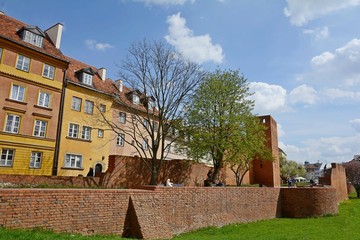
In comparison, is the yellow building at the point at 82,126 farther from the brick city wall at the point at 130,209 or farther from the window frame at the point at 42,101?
the brick city wall at the point at 130,209

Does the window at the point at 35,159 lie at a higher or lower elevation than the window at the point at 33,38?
lower

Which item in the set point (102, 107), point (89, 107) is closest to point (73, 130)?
point (89, 107)

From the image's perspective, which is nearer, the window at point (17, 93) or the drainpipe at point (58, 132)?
the window at point (17, 93)

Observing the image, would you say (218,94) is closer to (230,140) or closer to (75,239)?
(230,140)

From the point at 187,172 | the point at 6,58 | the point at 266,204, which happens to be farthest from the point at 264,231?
the point at 6,58

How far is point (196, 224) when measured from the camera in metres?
14.5

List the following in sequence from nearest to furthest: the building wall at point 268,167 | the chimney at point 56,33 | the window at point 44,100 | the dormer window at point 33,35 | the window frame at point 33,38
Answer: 1. the dormer window at point 33,35
2. the window frame at point 33,38
3. the window at point 44,100
4. the chimney at point 56,33
5. the building wall at point 268,167

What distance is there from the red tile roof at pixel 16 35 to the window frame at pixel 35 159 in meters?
9.04

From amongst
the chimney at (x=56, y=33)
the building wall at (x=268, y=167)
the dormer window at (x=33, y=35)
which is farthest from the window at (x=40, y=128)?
the building wall at (x=268, y=167)

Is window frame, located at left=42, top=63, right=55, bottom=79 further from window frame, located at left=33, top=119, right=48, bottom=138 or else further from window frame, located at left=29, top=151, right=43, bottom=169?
window frame, located at left=29, top=151, right=43, bottom=169

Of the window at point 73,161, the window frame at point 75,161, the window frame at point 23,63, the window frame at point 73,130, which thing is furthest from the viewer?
the window frame at point 73,130

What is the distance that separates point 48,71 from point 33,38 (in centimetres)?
316

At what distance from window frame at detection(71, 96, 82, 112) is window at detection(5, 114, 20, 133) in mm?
5583

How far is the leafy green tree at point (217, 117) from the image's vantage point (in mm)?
25281
